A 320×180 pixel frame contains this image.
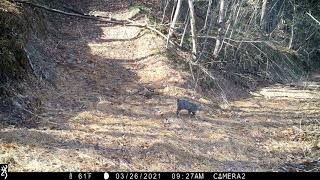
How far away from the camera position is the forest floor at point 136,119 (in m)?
7.82

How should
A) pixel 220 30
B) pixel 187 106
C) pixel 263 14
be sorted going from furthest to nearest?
pixel 263 14 → pixel 220 30 → pixel 187 106

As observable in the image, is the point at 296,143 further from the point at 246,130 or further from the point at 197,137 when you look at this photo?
the point at 197,137

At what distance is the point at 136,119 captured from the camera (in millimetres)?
10711

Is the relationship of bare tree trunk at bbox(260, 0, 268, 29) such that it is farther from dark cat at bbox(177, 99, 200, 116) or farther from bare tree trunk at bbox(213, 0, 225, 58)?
dark cat at bbox(177, 99, 200, 116)

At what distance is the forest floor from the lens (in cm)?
782

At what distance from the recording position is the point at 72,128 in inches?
356

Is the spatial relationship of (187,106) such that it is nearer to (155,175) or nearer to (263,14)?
(155,175)

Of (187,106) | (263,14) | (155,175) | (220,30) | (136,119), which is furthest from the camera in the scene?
(263,14)

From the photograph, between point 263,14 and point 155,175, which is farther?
point 263,14

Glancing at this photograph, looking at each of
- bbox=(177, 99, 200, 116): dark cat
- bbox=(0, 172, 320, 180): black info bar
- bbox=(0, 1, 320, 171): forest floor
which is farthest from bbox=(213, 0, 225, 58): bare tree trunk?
bbox=(0, 172, 320, 180): black info bar

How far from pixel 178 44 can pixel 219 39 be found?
1886 mm

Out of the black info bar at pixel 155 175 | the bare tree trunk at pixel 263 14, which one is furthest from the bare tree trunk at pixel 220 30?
the black info bar at pixel 155 175

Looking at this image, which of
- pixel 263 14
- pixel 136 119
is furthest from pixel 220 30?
pixel 263 14

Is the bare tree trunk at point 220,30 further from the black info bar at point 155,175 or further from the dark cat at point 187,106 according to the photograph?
the black info bar at point 155,175
